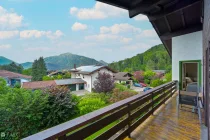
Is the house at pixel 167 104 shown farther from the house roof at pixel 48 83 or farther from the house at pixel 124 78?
the house at pixel 124 78

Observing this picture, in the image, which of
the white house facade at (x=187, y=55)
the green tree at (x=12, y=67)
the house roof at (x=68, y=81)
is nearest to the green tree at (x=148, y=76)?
the house roof at (x=68, y=81)

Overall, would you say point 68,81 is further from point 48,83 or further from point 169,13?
point 169,13

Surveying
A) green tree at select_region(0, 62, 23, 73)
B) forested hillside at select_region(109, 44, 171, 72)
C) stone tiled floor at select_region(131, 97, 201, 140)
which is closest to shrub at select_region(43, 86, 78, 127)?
stone tiled floor at select_region(131, 97, 201, 140)

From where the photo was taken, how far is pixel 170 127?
3.09 metres

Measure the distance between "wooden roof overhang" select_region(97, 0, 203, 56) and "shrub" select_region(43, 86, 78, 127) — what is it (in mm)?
7826

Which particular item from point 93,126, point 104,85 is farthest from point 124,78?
point 93,126

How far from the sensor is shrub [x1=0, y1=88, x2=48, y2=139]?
7.70 m

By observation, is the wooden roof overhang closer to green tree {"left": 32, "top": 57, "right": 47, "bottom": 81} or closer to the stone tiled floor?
the stone tiled floor

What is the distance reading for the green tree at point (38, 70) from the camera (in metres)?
34.0

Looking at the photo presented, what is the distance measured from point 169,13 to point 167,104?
324 centimetres

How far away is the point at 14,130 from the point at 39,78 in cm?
2841

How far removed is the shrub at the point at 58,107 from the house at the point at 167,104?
680 cm

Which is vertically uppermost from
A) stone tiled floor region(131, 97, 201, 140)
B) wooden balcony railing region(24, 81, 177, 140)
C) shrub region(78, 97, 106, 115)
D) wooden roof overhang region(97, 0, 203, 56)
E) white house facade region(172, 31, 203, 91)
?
wooden roof overhang region(97, 0, 203, 56)

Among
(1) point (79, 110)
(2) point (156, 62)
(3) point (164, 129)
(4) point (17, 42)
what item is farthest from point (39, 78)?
(3) point (164, 129)
